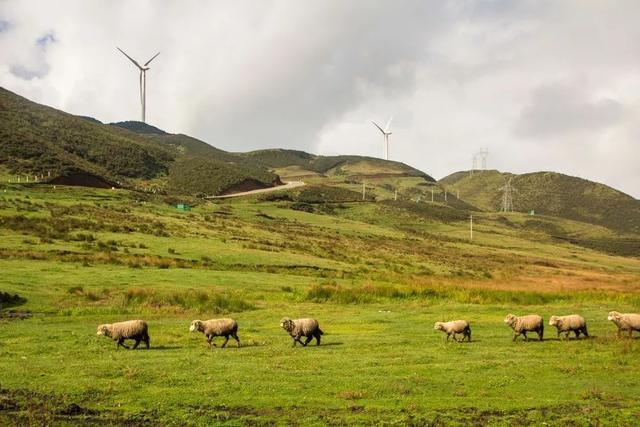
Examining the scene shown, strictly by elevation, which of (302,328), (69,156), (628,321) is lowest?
(302,328)

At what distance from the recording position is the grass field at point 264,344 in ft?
58.7

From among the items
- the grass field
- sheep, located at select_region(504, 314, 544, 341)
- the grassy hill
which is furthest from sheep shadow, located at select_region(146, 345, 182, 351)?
the grassy hill

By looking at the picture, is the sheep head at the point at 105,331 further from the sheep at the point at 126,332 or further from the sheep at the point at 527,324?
the sheep at the point at 527,324

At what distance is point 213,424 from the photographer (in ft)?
54.7

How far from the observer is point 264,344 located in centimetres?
2831

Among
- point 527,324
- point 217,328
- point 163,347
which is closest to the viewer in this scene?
point 163,347

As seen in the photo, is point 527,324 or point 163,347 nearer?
point 163,347

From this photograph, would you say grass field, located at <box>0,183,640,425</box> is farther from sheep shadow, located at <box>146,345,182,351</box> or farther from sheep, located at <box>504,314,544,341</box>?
sheep, located at <box>504,314,544,341</box>

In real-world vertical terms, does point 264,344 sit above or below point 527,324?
below

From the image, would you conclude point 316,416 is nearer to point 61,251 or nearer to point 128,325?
point 128,325

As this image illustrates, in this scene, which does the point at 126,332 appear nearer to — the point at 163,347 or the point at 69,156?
the point at 163,347

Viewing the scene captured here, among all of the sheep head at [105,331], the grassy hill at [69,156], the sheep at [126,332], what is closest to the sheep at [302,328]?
the sheep at [126,332]

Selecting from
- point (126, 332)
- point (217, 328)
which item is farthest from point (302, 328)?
point (126, 332)

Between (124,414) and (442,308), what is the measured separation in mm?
28473
